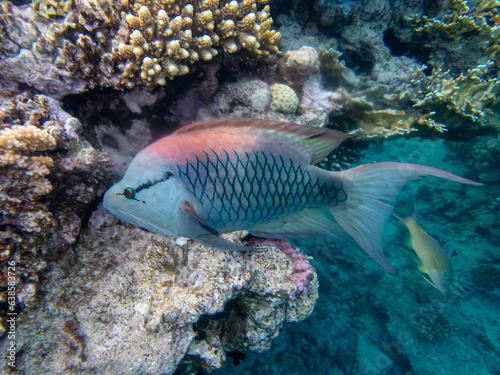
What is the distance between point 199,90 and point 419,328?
34.3 feet

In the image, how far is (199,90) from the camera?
3.03 metres

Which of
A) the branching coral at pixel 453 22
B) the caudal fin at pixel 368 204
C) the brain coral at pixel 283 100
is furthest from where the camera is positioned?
the branching coral at pixel 453 22

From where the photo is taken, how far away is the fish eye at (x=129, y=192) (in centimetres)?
135

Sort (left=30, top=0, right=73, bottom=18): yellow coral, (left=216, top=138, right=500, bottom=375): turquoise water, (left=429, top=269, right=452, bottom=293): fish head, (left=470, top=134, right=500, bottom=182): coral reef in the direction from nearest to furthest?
(left=30, top=0, right=73, bottom=18): yellow coral → (left=429, top=269, right=452, bottom=293): fish head → (left=216, top=138, right=500, bottom=375): turquoise water → (left=470, top=134, right=500, bottom=182): coral reef

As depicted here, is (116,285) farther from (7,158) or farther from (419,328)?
(419,328)

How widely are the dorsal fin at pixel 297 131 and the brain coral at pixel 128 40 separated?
5.29 feet

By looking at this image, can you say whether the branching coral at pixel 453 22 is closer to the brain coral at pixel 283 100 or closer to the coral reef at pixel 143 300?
the brain coral at pixel 283 100

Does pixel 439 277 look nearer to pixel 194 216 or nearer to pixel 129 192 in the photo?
pixel 194 216

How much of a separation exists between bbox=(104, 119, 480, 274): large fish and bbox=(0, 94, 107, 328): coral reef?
45.1 inches

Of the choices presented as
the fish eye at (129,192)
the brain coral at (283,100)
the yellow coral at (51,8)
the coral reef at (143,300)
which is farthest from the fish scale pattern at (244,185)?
the yellow coral at (51,8)

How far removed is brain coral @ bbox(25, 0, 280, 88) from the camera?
8.19 ft

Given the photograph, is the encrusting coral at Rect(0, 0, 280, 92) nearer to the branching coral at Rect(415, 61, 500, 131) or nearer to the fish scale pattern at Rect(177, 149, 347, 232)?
the fish scale pattern at Rect(177, 149, 347, 232)

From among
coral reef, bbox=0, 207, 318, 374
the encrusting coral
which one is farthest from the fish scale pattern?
the encrusting coral

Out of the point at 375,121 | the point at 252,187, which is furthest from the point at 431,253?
the point at 252,187
